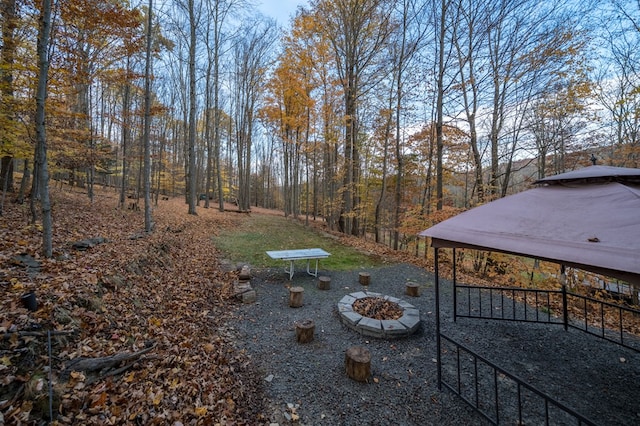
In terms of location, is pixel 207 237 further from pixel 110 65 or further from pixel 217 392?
pixel 217 392

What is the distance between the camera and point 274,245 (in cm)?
885

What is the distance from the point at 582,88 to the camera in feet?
26.2

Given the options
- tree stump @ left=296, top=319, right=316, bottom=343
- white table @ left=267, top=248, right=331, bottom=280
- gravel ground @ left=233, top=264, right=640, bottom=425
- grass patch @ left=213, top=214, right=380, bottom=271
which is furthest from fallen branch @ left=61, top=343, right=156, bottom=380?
grass patch @ left=213, top=214, right=380, bottom=271

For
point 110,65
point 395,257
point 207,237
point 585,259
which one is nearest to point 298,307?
point 585,259

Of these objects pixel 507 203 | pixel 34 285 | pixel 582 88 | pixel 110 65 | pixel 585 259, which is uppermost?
pixel 110 65

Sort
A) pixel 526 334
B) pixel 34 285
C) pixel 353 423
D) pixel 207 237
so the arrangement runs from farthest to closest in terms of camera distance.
Answer: pixel 207 237 < pixel 526 334 < pixel 34 285 < pixel 353 423

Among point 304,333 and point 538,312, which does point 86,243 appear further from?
point 538,312

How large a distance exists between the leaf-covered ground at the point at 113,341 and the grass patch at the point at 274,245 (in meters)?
2.35

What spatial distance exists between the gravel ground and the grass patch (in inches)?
101

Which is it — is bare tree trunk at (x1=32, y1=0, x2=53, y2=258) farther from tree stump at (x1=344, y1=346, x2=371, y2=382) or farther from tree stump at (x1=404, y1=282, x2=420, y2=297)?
tree stump at (x1=404, y1=282, x2=420, y2=297)

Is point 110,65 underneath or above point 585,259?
above

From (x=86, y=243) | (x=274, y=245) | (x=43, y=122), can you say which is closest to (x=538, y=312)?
(x=274, y=245)

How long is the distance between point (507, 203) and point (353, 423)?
2.62m

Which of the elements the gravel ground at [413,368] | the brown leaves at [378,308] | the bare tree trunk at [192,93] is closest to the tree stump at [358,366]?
the gravel ground at [413,368]
